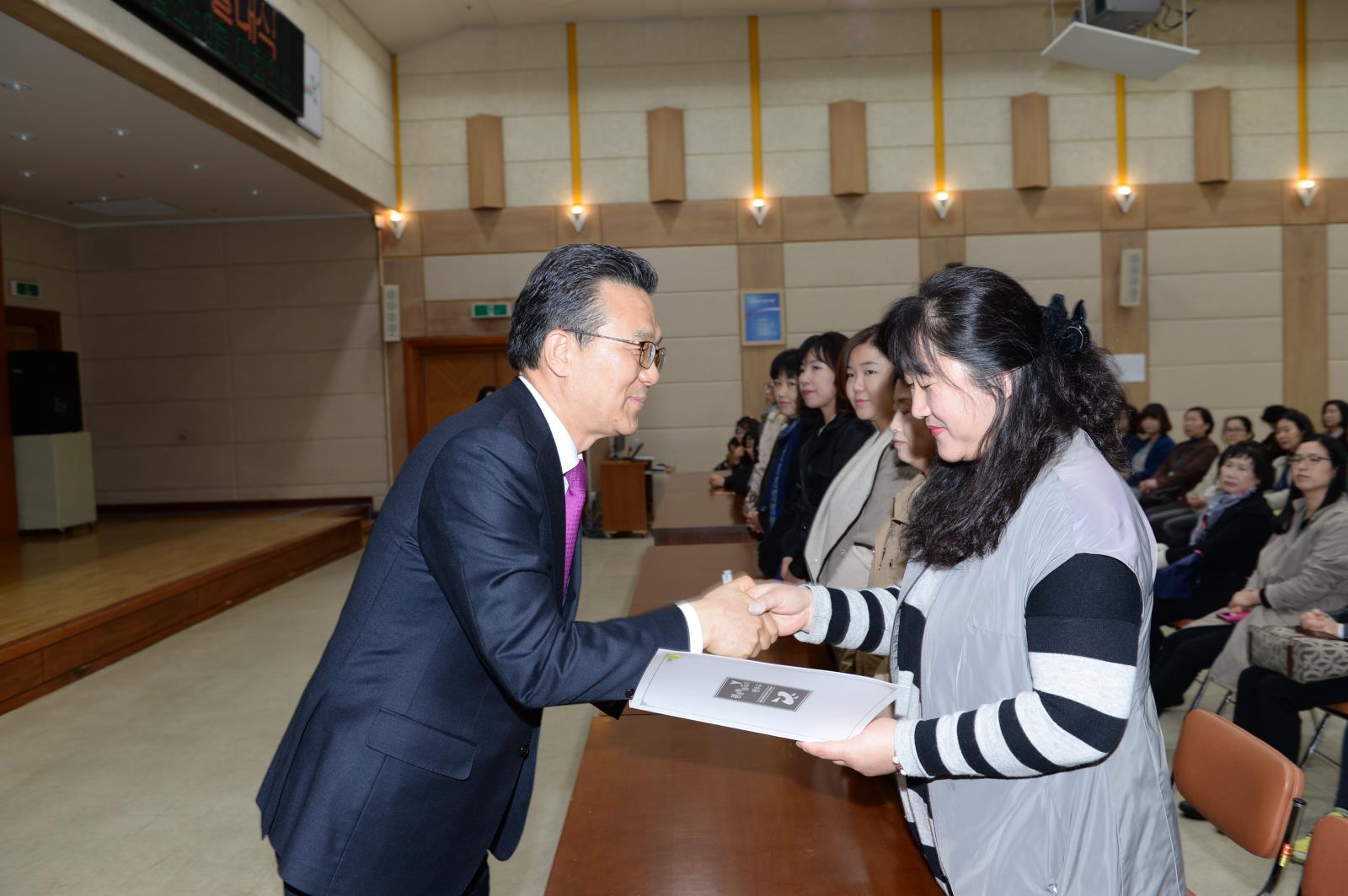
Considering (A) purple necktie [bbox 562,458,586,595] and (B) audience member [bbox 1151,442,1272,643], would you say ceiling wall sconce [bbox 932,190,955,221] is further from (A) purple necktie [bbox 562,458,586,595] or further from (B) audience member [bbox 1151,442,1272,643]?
(A) purple necktie [bbox 562,458,586,595]

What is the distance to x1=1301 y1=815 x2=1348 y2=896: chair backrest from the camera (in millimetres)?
1616

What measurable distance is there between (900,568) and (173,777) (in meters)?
3.44

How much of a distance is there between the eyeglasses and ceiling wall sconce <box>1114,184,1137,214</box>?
36.8 ft

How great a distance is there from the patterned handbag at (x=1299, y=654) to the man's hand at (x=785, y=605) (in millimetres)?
2438

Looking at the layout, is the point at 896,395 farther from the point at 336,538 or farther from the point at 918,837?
the point at 336,538

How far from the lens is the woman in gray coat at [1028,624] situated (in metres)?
1.21

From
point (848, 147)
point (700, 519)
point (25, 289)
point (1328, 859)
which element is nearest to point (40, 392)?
point (25, 289)

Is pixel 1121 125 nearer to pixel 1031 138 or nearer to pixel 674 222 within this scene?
pixel 1031 138

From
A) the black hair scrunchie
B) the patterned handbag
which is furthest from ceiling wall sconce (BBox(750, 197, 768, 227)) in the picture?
the black hair scrunchie

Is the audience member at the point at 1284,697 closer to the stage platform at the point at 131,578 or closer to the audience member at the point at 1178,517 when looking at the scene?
the audience member at the point at 1178,517

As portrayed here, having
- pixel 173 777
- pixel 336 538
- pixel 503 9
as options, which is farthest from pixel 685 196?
pixel 173 777

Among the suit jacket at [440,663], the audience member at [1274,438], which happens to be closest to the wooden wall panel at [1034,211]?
the audience member at [1274,438]

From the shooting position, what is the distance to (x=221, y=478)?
1166cm

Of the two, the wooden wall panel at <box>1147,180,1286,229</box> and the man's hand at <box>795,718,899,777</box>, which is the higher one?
the wooden wall panel at <box>1147,180,1286,229</box>
